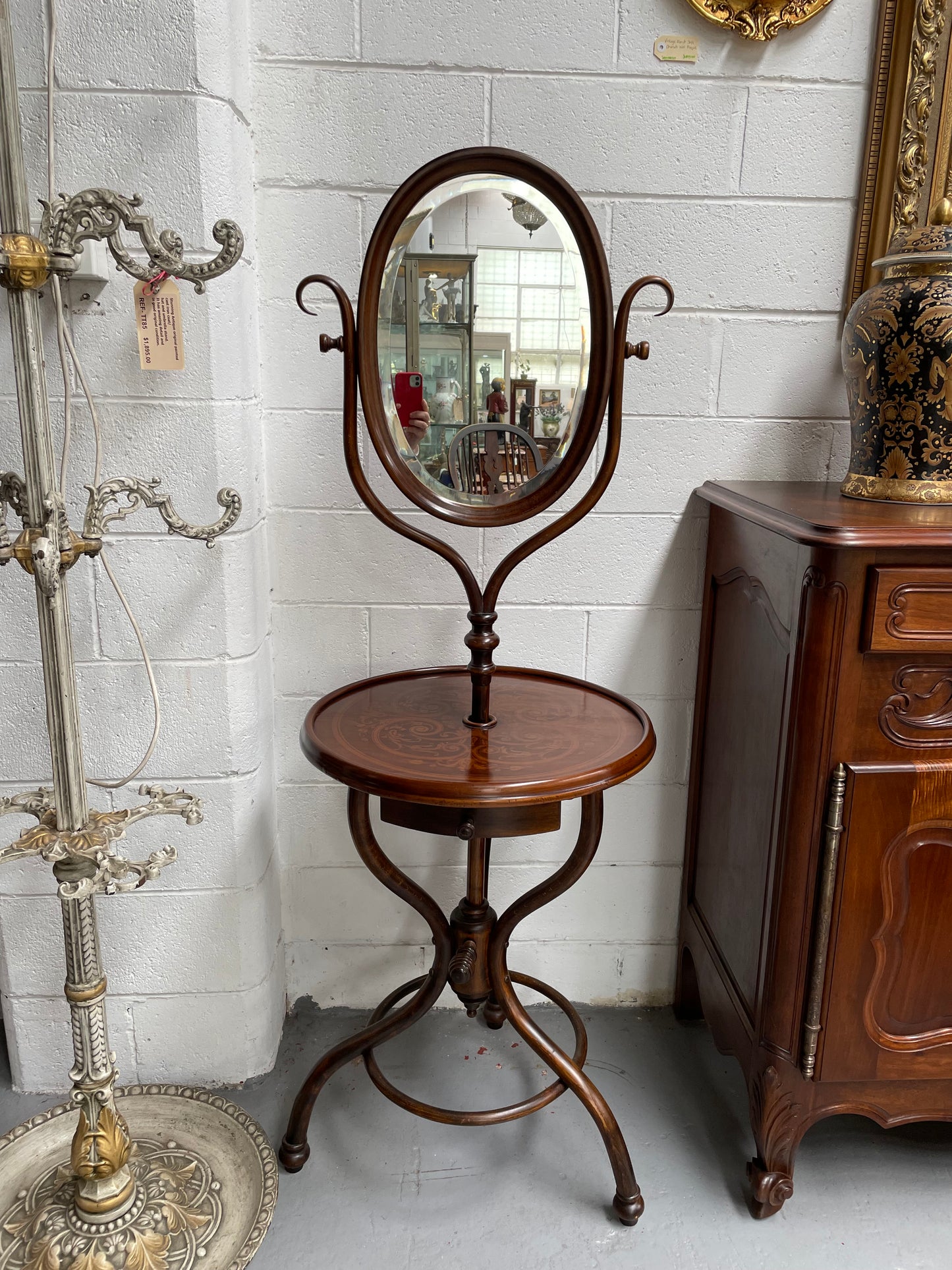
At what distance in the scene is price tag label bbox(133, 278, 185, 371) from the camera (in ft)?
3.93

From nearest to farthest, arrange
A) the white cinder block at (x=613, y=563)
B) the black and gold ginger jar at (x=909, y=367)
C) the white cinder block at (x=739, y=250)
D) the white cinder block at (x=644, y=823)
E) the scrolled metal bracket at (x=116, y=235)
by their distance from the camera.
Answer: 1. the scrolled metal bracket at (x=116, y=235)
2. the black and gold ginger jar at (x=909, y=367)
3. the white cinder block at (x=739, y=250)
4. the white cinder block at (x=613, y=563)
5. the white cinder block at (x=644, y=823)

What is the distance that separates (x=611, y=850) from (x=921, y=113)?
129 centimetres

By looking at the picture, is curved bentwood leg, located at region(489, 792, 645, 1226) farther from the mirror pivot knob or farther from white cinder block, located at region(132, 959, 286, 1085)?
the mirror pivot knob

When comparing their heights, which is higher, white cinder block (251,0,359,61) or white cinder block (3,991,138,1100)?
white cinder block (251,0,359,61)

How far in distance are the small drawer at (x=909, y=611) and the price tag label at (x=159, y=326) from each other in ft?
3.12

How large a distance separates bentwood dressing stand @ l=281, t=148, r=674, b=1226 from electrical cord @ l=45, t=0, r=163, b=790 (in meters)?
0.28

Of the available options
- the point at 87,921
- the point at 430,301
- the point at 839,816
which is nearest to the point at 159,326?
the point at 430,301

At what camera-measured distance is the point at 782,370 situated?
4.85 ft

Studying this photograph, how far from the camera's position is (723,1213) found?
1300mm

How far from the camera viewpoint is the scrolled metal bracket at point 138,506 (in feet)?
3.38

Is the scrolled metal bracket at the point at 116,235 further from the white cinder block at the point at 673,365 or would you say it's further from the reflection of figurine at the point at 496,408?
the white cinder block at the point at 673,365

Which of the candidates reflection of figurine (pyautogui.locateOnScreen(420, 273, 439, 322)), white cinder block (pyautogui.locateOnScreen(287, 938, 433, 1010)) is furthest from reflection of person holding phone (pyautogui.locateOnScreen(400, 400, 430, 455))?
white cinder block (pyautogui.locateOnScreen(287, 938, 433, 1010))

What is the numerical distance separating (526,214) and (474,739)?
70 cm

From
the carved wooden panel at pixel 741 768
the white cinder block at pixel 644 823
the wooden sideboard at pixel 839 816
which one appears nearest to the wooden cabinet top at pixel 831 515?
the wooden sideboard at pixel 839 816
